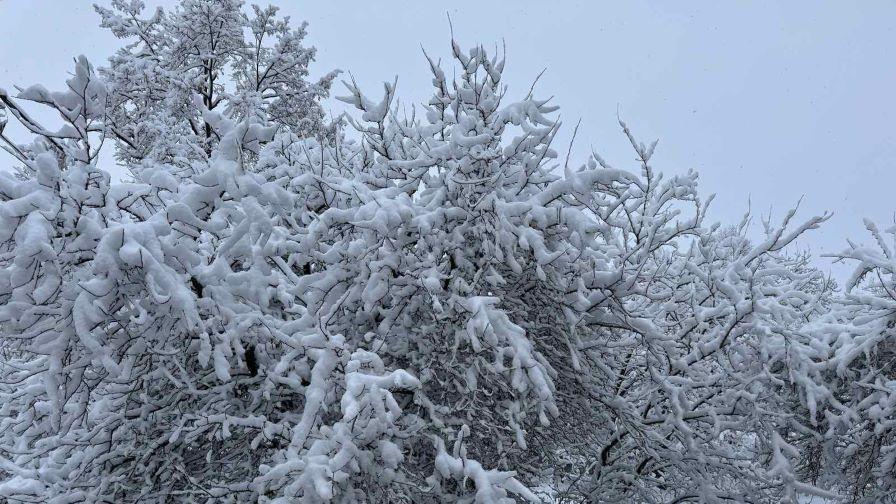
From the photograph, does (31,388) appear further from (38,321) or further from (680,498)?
(680,498)

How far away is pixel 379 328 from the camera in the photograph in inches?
152

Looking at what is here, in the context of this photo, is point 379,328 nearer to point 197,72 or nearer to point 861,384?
point 861,384

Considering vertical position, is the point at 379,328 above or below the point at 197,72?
below

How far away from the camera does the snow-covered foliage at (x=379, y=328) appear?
303 cm

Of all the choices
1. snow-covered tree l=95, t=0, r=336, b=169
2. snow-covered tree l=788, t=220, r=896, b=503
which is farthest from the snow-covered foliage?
snow-covered tree l=95, t=0, r=336, b=169

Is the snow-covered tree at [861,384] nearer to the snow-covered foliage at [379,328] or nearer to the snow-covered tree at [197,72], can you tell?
the snow-covered foliage at [379,328]

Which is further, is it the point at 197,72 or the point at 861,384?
the point at 197,72

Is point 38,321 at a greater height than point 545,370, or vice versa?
point 545,370

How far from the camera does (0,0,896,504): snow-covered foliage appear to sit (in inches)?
119

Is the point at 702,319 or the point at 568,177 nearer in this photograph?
the point at 568,177

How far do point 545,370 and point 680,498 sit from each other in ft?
9.35

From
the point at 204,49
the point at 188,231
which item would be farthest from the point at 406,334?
the point at 204,49

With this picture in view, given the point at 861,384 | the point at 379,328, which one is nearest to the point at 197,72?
the point at 379,328

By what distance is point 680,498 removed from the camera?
552 centimetres
